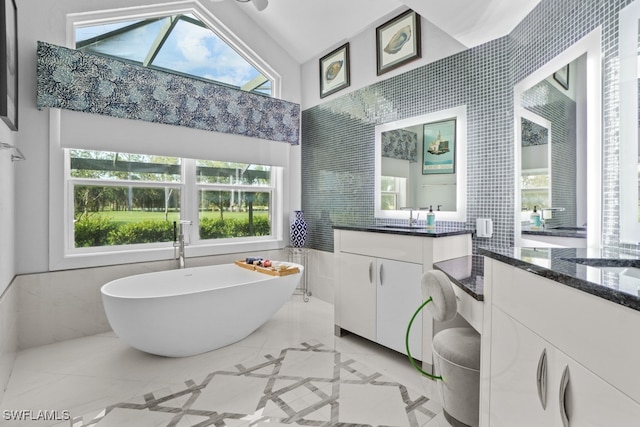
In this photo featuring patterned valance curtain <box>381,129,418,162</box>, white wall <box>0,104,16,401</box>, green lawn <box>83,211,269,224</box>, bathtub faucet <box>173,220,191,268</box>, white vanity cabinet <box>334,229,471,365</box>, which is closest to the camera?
white wall <box>0,104,16,401</box>

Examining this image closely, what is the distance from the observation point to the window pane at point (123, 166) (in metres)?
3.01

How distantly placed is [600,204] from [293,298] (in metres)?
3.38

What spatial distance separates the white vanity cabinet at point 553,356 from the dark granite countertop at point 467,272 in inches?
6.1

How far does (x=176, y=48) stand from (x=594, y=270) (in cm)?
401

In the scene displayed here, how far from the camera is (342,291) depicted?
2963 mm

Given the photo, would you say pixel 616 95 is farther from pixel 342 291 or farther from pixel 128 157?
pixel 128 157

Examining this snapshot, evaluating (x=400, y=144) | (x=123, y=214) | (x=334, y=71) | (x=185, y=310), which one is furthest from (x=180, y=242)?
(x=334, y=71)

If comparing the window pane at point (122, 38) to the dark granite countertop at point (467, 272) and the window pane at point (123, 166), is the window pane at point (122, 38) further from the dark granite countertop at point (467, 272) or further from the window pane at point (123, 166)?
the dark granite countertop at point (467, 272)

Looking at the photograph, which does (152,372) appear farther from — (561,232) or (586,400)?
(561,232)

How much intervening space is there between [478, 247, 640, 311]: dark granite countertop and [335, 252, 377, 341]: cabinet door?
139cm

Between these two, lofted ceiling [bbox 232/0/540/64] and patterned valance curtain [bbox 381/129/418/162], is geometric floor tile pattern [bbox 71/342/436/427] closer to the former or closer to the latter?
patterned valance curtain [bbox 381/129/418/162]

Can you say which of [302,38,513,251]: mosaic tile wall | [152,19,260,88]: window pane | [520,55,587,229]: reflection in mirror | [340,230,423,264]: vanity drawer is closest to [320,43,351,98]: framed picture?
[302,38,513,251]: mosaic tile wall

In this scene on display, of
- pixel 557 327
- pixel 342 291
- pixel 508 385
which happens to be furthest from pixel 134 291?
pixel 557 327

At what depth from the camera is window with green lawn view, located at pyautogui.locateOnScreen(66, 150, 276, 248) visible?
10.0 feet
